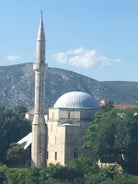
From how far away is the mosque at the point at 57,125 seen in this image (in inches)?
2147

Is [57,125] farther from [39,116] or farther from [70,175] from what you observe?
[70,175]

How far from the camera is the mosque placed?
54.5m

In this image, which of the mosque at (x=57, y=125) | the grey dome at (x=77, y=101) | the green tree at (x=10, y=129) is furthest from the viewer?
the green tree at (x=10, y=129)

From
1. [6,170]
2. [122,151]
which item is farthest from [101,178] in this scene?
[6,170]

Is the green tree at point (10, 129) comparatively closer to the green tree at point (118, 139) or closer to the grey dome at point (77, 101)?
the grey dome at point (77, 101)

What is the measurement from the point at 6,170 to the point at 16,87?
146035 mm

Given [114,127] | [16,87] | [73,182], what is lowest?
[73,182]

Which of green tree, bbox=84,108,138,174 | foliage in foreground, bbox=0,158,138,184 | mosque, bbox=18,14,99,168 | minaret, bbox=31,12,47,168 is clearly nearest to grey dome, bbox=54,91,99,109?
mosque, bbox=18,14,99,168

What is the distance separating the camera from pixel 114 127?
52.5 metres

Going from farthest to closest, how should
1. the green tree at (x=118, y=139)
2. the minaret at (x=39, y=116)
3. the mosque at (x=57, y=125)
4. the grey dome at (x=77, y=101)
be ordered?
the grey dome at (x=77, y=101), the minaret at (x=39, y=116), the mosque at (x=57, y=125), the green tree at (x=118, y=139)

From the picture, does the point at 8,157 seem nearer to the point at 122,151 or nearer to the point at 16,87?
the point at 122,151

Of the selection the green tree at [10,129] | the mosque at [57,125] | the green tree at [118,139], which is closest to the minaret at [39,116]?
the mosque at [57,125]

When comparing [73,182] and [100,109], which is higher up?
[100,109]

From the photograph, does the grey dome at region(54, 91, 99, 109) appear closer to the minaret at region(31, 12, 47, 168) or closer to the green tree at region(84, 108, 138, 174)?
the minaret at region(31, 12, 47, 168)
